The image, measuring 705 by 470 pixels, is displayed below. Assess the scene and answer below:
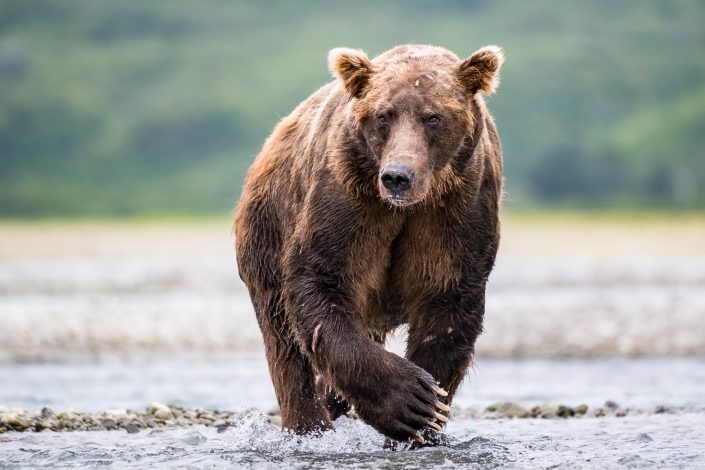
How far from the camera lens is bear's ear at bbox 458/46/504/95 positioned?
22.2 ft

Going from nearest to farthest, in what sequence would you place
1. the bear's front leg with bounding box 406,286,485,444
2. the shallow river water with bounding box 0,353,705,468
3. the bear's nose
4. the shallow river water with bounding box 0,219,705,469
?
the bear's nose < the bear's front leg with bounding box 406,286,485,444 < the shallow river water with bounding box 0,353,705,468 < the shallow river water with bounding box 0,219,705,469

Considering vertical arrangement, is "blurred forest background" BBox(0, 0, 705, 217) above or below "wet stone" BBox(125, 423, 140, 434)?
above

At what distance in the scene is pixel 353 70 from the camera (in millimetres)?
6863

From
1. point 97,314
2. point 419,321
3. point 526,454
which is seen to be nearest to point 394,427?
point 419,321

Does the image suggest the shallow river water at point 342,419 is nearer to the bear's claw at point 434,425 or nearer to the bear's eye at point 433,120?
the bear's claw at point 434,425

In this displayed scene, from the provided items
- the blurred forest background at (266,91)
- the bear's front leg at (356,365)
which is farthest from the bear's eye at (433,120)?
the blurred forest background at (266,91)

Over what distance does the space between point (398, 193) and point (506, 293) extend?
18.4 metres

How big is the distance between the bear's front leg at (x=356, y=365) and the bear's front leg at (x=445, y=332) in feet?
0.62

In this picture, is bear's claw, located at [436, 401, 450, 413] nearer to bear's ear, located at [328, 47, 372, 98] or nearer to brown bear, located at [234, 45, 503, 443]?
brown bear, located at [234, 45, 503, 443]

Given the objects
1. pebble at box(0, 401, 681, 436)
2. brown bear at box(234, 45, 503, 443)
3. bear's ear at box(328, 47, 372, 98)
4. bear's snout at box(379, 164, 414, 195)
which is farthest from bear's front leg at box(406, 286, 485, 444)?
pebble at box(0, 401, 681, 436)

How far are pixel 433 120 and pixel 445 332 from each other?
1346mm

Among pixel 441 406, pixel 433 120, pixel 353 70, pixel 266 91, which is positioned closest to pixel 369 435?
pixel 441 406

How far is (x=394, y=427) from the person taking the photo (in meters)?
6.98

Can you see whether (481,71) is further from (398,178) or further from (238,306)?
(238,306)
